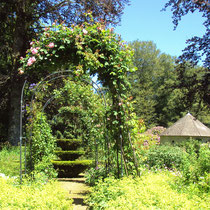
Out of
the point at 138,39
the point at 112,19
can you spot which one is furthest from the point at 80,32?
the point at 138,39

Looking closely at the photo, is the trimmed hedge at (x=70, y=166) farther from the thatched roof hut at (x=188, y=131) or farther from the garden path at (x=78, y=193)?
the thatched roof hut at (x=188, y=131)

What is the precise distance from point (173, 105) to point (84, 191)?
74.1ft

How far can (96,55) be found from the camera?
4.86m

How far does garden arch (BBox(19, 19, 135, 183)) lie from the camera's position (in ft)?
16.2

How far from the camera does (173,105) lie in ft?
90.5

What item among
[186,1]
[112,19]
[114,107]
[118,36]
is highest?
[112,19]

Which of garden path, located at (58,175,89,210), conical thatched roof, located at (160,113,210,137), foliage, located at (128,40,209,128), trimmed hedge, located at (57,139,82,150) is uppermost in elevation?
foliage, located at (128,40,209,128)

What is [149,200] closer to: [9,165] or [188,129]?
[9,165]

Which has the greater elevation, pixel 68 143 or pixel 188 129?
pixel 188 129

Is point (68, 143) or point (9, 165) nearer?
point (9, 165)

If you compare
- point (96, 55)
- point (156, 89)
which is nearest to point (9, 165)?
point (96, 55)

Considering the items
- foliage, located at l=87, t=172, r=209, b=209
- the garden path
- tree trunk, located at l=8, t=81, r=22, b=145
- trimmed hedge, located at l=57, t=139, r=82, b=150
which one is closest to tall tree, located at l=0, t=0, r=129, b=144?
tree trunk, located at l=8, t=81, r=22, b=145

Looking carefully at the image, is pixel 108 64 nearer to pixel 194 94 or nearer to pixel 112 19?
pixel 194 94

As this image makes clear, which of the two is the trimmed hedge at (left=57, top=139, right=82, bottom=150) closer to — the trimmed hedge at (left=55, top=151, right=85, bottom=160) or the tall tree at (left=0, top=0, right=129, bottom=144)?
the trimmed hedge at (left=55, top=151, right=85, bottom=160)
